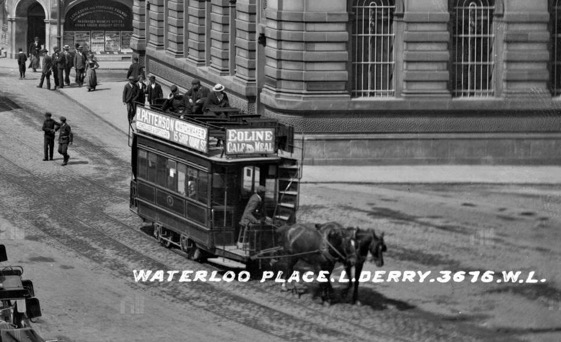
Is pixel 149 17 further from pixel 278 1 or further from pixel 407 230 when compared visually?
pixel 407 230

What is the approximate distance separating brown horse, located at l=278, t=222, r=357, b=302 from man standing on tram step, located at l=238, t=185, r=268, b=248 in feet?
2.05

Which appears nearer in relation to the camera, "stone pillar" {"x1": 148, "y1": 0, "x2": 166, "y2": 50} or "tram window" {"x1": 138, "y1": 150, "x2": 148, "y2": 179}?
"tram window" {"x1": 138, "y1": 150, "x2": 148, "y2": 179}

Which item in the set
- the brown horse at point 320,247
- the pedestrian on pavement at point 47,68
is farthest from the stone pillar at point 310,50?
the pedestrian on pavement at point 47,68

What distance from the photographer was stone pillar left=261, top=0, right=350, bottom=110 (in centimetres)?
4272

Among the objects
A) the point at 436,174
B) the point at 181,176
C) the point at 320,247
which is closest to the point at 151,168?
the point at 181,176

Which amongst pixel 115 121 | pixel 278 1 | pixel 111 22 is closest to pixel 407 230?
pixel 278 1

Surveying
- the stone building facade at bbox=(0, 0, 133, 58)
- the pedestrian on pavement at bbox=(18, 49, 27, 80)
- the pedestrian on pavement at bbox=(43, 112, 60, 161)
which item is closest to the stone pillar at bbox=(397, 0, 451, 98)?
the pedestrian on pavement at bbox=(43, 112, 60, 161)

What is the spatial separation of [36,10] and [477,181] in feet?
132

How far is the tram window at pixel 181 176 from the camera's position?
32.0 metres

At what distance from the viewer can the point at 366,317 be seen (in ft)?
90.8

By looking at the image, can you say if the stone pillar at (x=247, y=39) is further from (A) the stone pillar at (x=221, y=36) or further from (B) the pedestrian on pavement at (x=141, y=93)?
(B) the pedestrian on pavement at (x=141, y=93)

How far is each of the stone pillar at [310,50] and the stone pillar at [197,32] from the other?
36.8 ft

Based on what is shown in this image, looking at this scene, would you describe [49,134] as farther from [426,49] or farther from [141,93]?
[426,49]

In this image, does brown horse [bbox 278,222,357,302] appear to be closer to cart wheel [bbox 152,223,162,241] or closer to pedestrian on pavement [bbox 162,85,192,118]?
cart wheel [bbox 152,223,162,241]
